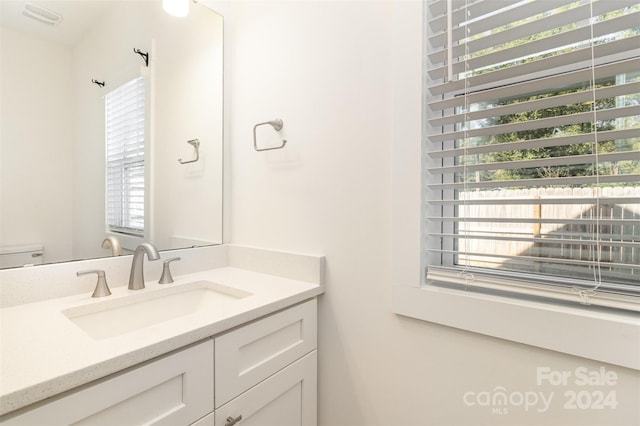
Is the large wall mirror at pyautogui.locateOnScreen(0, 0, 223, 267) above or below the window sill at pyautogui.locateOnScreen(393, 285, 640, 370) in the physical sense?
above

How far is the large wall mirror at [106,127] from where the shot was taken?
94 cm

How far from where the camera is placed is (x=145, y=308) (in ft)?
3.43

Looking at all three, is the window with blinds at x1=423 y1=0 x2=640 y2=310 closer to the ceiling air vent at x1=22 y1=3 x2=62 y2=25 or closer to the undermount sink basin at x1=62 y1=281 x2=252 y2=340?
the undermount sink basin at x1=62 y1=281 x2=252 y2=340

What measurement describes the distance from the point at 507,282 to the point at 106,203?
137 cm

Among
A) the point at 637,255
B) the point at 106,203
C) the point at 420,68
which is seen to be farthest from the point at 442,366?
the point at 106,203

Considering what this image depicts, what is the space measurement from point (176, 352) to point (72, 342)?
220 millimetres

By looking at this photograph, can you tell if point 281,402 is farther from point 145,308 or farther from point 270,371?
point 145,308

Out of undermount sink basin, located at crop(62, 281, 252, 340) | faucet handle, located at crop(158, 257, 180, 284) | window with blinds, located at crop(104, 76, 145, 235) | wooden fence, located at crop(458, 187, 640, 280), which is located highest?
window with blinds, located at crop(104, 76, 145, 235)

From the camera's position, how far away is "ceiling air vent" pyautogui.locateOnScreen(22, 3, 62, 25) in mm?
948

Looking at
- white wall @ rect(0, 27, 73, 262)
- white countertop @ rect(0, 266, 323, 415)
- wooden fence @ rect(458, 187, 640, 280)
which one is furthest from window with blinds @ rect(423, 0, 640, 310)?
white wall @ rect(0, 27, 73, 262)

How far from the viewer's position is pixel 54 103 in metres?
0.99

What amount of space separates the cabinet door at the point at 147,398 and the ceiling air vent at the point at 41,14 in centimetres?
114

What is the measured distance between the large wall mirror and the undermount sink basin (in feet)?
0.72

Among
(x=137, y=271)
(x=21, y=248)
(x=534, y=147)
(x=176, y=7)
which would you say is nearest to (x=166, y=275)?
(x=137, y=271)
